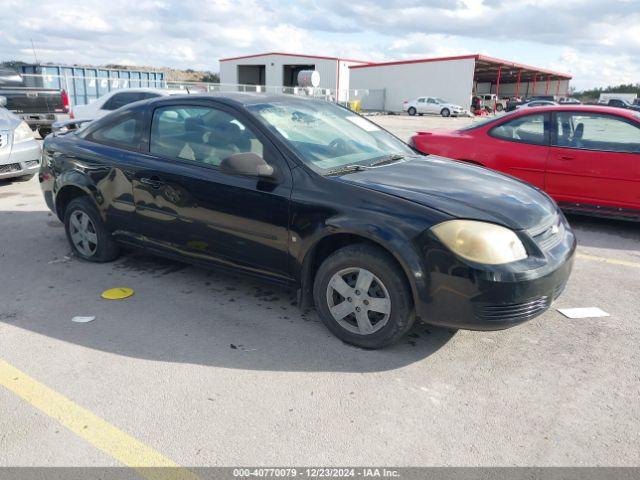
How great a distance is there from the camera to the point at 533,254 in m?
3.14

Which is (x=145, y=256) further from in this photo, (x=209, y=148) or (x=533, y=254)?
(x=533, y=254)

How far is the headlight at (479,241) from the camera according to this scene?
301 centimetres

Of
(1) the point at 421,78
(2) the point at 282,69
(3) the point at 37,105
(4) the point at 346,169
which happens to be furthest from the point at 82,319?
(2) the point at 282,69

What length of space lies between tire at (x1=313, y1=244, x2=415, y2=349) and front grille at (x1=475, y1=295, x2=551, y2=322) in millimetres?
419

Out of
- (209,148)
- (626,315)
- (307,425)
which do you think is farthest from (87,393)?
(626,315)

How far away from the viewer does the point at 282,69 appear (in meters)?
52.1

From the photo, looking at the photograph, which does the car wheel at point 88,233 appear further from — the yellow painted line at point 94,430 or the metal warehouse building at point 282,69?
the metal warehouse building at point 282,69

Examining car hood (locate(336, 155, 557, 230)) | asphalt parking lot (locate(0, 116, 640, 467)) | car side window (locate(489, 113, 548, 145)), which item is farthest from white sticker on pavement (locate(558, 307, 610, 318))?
car side window (locate(489, 113, 548, 145))

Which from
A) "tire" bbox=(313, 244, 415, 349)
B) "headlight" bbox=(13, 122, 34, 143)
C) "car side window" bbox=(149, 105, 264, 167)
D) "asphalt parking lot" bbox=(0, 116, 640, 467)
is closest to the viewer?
"asphalt parking lot" bbox=(0, 116, 640, 467)

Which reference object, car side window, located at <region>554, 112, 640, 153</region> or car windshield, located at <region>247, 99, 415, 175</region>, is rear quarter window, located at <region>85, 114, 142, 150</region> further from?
car side window, located at <region>554, 112, 640, 153</region>

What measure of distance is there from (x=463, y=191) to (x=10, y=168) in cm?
748

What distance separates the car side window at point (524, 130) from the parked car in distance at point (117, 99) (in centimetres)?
642

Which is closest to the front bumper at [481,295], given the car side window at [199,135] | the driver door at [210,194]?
the driver door at [210,194]

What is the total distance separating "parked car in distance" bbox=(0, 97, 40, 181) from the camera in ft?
26.6
